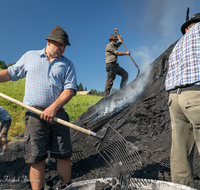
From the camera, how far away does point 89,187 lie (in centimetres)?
192

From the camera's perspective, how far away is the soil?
3.35 metres

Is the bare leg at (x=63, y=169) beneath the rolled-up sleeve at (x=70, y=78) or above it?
beneath

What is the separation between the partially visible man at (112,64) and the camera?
291 inches

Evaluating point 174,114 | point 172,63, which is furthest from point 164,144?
point 172,63

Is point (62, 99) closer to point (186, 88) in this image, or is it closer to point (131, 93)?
point (186, 88)

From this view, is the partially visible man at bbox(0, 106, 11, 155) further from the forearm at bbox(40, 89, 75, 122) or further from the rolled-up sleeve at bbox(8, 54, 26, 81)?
the forearm at bbox(40, 89, 75, 122)

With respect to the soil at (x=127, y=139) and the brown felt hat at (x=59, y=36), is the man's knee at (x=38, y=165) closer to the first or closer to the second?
the soil at (x=127, y=139)

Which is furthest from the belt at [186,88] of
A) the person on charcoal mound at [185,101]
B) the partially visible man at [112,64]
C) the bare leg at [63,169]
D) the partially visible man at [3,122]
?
the partially visible man at [112,64]

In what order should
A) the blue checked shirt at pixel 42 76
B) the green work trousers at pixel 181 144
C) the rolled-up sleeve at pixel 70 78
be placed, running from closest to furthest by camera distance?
1. the green work trousers at pixel 181 144
2. the blue checked shirt at pixel 42 76
3. the rolled-up sleeve at pixel 70 78

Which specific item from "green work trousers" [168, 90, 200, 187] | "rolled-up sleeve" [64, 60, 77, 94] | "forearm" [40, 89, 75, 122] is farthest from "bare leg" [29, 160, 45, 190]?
"green work trousers" [168, 90, 200, 187]

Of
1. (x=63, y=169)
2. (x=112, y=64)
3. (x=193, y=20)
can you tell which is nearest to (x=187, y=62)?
(x=193, y=20)

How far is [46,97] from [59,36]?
0.95 metres

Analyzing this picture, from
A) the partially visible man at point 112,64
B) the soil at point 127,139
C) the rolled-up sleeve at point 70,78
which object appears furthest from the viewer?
the partially visible man at point 112,64

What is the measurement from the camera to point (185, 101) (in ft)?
6.01
